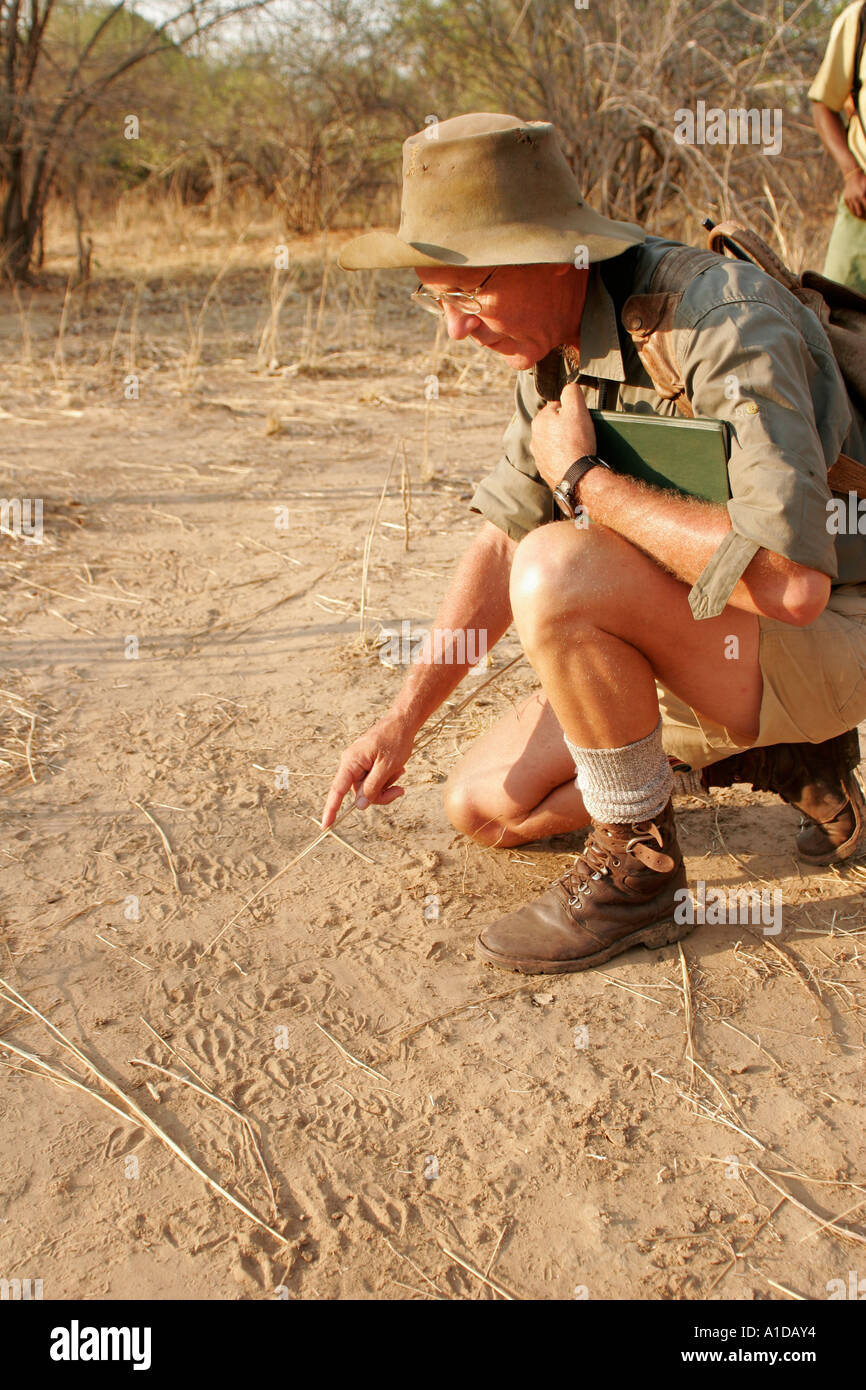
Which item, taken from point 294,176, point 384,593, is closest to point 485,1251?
point 384,593

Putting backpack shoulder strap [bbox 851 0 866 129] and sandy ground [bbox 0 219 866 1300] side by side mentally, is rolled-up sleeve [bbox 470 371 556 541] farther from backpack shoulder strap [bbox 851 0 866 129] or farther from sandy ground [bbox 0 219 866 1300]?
backpack shoulder strap [bbox 851 0 866 129]

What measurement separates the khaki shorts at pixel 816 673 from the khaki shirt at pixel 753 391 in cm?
10

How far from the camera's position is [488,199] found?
234 cm

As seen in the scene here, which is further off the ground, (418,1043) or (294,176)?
(294,176)

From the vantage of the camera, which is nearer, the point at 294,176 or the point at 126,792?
the point at 126,792

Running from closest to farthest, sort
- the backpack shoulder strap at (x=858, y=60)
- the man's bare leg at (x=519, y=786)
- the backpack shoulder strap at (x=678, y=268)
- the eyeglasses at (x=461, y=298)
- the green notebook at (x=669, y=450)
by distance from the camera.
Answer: the green notebook at (x=669, y=450) → the backpack shoulder strap at (x=678, y=268) → the eyeglasses at (x=461, y=298) → the man's bare leg at (x=519, y=786) → the backpack shoulder strap at (x=858, y=60)

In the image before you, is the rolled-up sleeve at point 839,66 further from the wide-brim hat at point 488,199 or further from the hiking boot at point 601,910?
the hiking boot at point 601,910

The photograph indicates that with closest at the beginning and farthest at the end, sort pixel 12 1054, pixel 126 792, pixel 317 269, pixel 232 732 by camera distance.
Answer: pixel 12 1054 → pixel 126 792 → pixel 232 732 → pixel 317 269

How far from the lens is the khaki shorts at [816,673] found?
7.80 feet

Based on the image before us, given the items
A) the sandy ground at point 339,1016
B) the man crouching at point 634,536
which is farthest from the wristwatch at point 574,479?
the sandy ground at point 339,1016

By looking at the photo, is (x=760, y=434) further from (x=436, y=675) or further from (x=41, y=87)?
(x=41, y=87)

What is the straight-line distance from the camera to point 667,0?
9.73 metres

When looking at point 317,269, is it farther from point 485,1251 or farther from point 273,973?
point 485,1251

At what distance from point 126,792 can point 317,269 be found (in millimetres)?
9047
